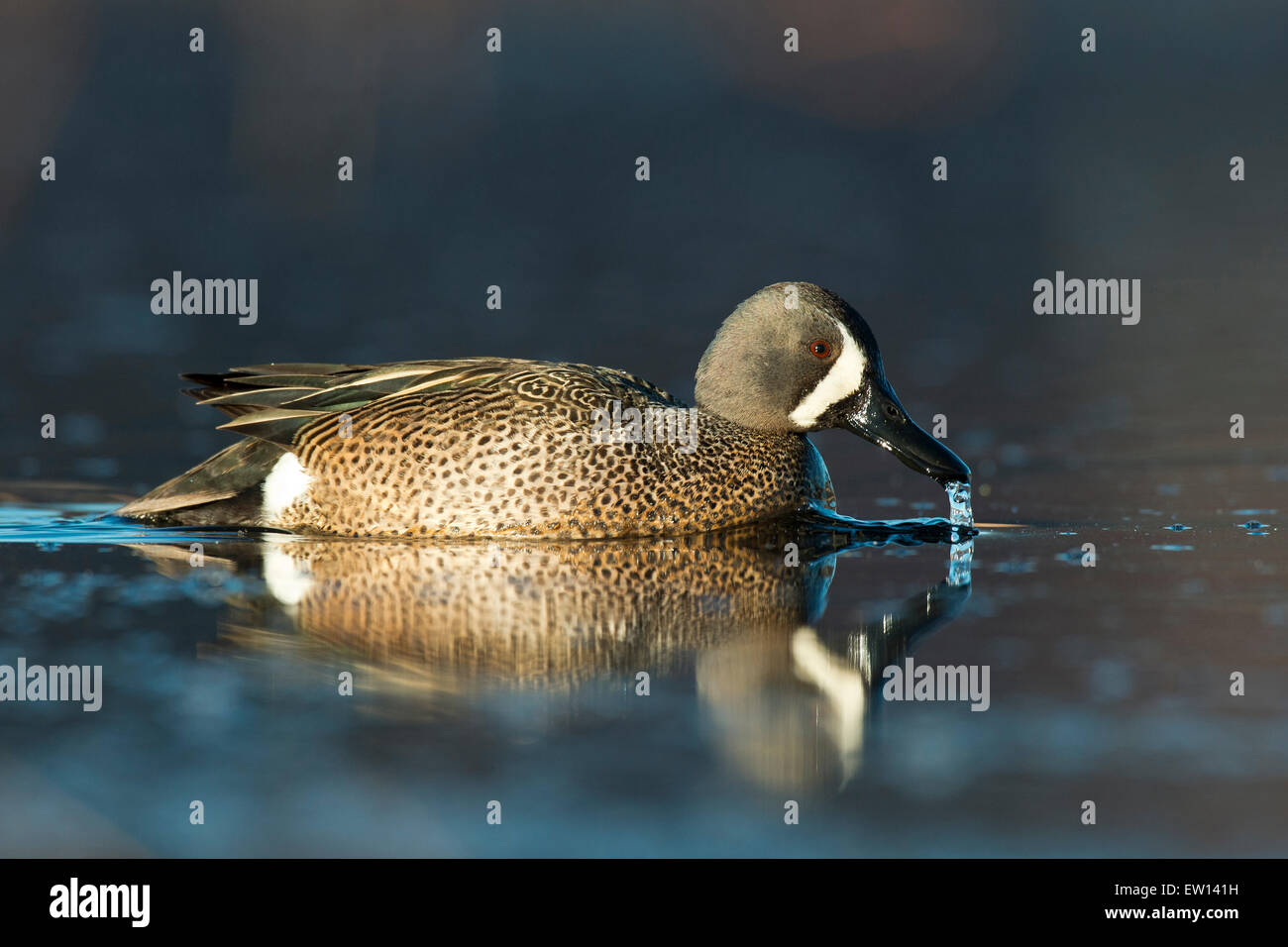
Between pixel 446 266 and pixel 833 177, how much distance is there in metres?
3.67

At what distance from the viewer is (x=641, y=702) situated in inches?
181

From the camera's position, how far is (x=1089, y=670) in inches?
193

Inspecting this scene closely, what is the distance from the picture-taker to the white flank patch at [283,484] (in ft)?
23.3

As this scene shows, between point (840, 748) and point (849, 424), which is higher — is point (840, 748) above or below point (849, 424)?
below

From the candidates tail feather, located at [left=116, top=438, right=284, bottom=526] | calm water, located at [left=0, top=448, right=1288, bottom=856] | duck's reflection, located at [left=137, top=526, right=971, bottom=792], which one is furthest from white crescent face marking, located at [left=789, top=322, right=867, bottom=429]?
tail feather, located at [left=116, top=438, right=284, bottom=526]

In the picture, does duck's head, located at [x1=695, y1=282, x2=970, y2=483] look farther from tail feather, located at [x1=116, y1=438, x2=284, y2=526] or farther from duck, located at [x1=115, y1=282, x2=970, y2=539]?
tail feather, located at [x1=116, y1=438, x2=284, y2=526]

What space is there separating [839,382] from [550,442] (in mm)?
1320

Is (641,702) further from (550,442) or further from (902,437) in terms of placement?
(902,437)

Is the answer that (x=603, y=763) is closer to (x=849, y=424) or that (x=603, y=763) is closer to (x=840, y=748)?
(x=840, y=748)

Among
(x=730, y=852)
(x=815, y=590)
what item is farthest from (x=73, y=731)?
(x=815, y=590)

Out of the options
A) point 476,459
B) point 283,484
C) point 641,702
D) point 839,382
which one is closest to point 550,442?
point 476,459

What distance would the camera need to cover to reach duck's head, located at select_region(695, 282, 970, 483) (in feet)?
23.6

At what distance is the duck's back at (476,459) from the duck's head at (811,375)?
0.14 meters

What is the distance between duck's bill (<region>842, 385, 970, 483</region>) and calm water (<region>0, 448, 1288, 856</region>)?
0.45 meters
